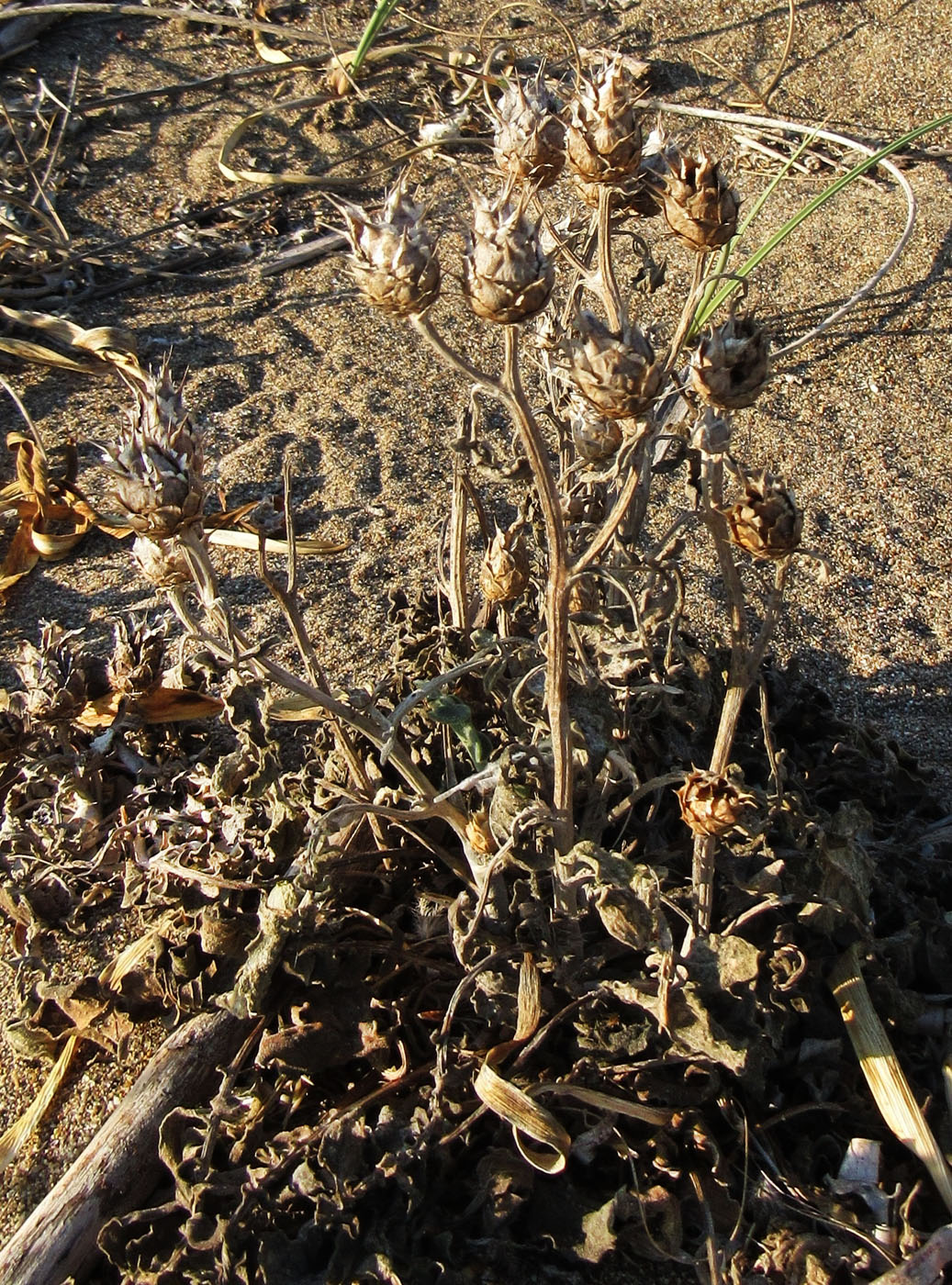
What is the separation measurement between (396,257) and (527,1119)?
0.91m

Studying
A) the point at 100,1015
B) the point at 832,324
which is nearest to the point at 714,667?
the point at 100,1015

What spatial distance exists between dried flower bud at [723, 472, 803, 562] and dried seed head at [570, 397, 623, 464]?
249mm

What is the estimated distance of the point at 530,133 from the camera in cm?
123

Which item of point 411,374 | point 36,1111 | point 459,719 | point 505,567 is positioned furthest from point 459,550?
point 411,374

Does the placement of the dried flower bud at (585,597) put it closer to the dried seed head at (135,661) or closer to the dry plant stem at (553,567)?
the dry plant stem at (553,567)

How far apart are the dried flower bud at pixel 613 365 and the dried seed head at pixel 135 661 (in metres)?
1.06

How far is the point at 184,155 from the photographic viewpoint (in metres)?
3.42

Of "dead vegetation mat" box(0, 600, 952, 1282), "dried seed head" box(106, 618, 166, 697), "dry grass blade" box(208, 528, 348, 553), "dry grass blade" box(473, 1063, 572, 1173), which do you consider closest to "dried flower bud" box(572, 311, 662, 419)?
"dead vegetation mat" box(0, 600, 952, 1282)

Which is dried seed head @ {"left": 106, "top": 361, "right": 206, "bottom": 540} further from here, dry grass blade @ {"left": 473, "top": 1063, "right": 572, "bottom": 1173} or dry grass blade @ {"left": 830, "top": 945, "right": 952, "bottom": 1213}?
dry grass blade @ {"left": 830, "top": 945, "right": 952, "bottom": 1213}

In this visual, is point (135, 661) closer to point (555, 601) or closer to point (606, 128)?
point (555, 601)

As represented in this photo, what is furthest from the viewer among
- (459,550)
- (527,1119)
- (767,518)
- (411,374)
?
(411,374)

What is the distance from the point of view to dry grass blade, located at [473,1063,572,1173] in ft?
4.28

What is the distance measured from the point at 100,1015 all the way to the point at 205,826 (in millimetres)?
283

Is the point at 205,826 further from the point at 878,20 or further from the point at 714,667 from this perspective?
the point at 878,20
